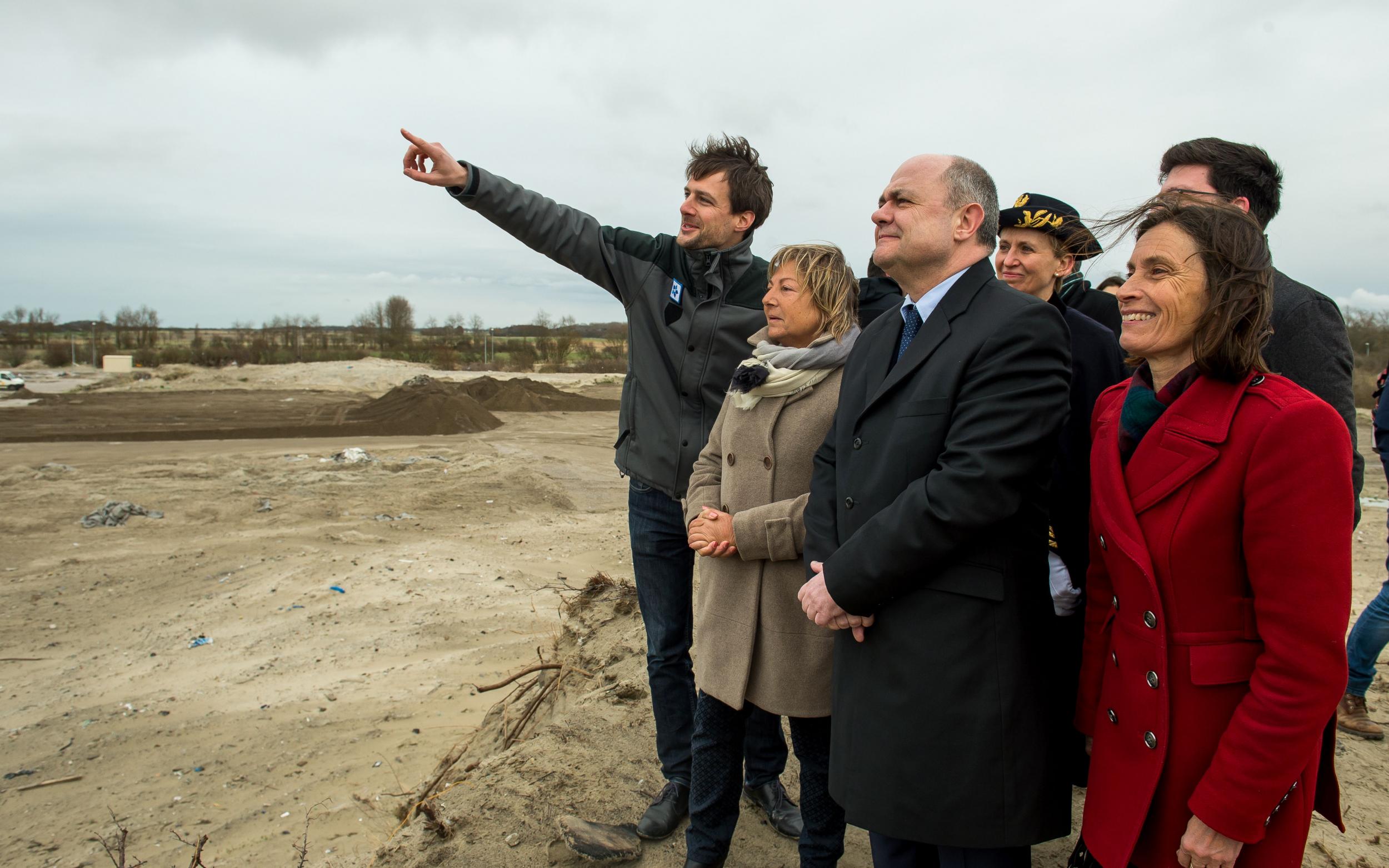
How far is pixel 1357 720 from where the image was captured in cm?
361

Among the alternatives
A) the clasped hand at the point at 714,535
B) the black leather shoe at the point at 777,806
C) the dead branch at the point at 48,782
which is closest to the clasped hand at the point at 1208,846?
the clasped hand at the point at 714,535

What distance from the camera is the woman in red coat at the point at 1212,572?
1400 millimetres

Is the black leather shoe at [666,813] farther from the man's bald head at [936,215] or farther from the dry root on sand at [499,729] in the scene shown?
the man's bald head at [936,215]

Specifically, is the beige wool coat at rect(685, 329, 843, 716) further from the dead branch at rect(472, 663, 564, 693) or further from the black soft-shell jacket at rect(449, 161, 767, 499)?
the dead branch at rect(472, 663, 564, 693)

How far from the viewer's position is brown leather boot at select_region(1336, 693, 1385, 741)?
11.7ft

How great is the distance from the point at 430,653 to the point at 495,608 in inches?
31.8

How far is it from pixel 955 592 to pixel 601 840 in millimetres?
1717

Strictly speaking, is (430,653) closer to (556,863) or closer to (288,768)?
(288,768)

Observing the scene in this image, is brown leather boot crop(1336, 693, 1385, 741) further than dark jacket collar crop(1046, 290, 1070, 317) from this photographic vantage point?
Yes

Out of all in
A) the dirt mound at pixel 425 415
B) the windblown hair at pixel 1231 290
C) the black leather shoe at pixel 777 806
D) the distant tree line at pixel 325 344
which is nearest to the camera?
the windblown hair at pixel 1231 290

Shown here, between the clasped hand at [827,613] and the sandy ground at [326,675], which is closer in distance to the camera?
the clasped hand at [827,613]

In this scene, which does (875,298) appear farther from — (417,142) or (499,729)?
(499,729)

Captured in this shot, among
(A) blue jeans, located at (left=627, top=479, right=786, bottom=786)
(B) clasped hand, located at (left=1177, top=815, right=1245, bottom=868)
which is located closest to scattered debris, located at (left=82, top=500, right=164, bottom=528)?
(A) blue jeans, located at (left=627, top=479, right=786, bottom=786)

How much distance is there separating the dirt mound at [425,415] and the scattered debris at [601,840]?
14.8 metres
